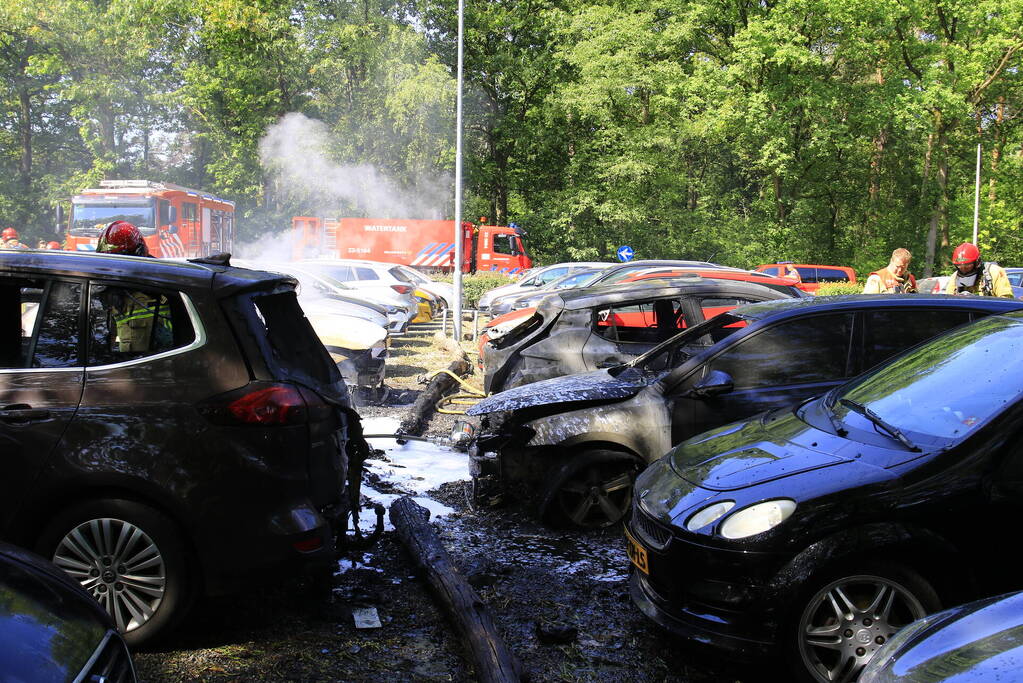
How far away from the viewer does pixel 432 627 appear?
4133 mm

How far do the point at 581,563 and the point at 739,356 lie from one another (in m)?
1.61

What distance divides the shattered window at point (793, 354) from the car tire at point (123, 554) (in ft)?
10.8

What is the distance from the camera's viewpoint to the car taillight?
363cm

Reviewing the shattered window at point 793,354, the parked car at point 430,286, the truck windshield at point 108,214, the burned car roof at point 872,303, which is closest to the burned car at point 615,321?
the burned car roof at point 872,303

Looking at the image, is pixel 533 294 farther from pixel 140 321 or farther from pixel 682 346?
pixel 140 321

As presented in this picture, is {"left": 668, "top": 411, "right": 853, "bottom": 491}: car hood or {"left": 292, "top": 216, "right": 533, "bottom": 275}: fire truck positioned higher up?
{"left": 292, "top": 216, "right": 533, "bottom": 275}: fire truck

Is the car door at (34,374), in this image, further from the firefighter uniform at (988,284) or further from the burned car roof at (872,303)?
the firefighter uniform at (988,284)

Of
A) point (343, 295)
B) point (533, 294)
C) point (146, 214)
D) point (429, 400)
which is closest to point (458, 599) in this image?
point (429, 400)

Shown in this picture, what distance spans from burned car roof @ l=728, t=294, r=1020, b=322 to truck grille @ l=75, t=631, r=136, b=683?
4233mm

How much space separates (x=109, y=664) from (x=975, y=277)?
27.0 feet

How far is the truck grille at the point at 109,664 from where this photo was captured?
214 cm

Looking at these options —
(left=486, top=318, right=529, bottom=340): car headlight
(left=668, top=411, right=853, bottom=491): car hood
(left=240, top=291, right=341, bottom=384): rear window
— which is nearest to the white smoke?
(left=486, top=318, right=529, bottom=340): car headlight

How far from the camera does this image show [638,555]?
3.91 metres

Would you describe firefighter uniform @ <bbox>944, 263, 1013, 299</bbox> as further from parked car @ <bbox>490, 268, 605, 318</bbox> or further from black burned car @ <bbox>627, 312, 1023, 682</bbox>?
parked car @ <bbox>490, 268, 605, 318</bbox>
